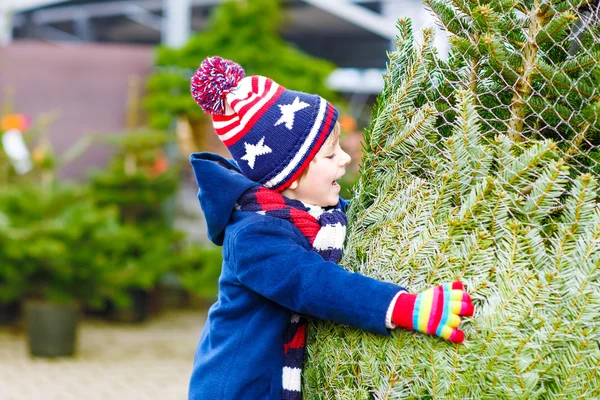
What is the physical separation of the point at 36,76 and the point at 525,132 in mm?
7207

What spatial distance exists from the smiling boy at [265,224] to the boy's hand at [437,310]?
20cm

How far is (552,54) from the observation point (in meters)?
1.64

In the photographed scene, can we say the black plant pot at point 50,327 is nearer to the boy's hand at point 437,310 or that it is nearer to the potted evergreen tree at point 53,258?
the potted evergreen tree at point 53,258

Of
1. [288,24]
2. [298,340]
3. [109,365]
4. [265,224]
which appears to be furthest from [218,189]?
[288,24]

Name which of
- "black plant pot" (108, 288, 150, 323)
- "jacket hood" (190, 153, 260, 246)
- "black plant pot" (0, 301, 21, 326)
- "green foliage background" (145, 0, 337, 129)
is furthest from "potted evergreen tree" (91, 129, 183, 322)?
"jacket hood" (190, 153, 260, 246)

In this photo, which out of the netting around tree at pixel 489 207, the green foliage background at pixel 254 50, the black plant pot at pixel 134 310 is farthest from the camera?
the black plant pot at pixel 134 310

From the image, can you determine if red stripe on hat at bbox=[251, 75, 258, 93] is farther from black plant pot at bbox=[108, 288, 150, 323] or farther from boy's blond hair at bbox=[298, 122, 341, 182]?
black plant pot at bbox=[108, 288, 150, 323]

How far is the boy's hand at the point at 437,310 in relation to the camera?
1508mm

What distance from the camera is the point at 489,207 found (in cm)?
154

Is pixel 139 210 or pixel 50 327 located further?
pixel 139 210

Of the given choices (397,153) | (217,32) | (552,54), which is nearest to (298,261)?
(397,153)

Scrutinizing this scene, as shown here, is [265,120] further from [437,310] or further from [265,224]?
[437,310]

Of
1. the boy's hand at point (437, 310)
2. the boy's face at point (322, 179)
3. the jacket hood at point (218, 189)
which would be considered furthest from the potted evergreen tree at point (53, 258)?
the boy's hand at point (437, 310)

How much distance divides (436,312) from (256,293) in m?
0.57
